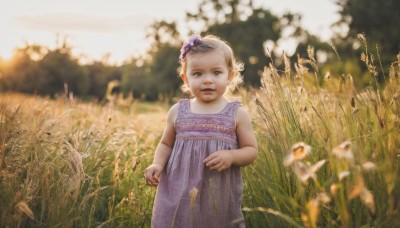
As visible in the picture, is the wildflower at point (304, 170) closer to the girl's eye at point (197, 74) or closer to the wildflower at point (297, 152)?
the wildflower at point (297, 152)

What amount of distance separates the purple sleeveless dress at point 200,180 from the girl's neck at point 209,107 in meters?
0.04

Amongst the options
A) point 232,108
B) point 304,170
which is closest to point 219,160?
point 232,108

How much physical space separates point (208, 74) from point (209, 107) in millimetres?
234

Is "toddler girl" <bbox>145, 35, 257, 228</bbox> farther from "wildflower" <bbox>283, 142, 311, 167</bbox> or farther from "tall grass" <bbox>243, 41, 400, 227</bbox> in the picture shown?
"wildflower" <bbox>283, 142, 311, 167</bbox>

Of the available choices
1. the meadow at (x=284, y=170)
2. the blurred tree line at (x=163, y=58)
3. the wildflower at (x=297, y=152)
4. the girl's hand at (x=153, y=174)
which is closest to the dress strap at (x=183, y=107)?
the girl's hand at (x=153, y=174)

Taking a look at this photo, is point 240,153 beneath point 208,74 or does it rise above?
beneath

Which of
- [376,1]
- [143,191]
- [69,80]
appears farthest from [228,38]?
[143,191]

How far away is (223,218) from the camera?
238cm

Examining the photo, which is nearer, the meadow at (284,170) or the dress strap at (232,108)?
the meadow at (284,170)

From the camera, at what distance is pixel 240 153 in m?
2.36

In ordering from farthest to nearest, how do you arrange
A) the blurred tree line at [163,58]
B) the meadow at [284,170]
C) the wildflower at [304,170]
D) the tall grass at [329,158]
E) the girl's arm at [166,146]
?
the blurred tree line at [163,58] < the girl's arm at [166,146] < the meadow at [284,170] < the tall grass at [329,158] < the wildflower at [304,170]

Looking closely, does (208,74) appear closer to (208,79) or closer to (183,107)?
(208,79)

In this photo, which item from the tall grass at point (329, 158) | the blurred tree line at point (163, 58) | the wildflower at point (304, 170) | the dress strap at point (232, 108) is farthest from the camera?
the blurred tree line at point (163, 58)

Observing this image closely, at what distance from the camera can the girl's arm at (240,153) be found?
225 centimetres
